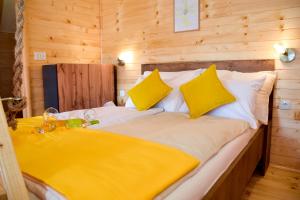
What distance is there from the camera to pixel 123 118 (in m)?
2.05

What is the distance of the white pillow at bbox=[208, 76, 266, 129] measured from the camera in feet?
6.66

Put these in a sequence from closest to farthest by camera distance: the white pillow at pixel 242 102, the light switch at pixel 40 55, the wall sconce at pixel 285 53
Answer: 1. the white pillow at pixel 242 102
2. the wall sconce at pixel 285 53
3. the light switch at pixel 40 55

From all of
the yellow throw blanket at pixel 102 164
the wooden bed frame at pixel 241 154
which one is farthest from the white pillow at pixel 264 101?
the yellow throw blanket at pixel 102 164

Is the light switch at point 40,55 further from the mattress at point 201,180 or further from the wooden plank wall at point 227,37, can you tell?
the mattress at point 201,180

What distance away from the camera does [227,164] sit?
144cm

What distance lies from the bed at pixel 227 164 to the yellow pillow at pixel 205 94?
0.36 m

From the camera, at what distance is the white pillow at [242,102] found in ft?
6.66

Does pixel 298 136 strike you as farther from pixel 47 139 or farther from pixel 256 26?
pixel 47 139

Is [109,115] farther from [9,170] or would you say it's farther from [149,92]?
[9,170]

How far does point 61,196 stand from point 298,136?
238cm

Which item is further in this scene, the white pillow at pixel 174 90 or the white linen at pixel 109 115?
the white pillow at pixel 174 90

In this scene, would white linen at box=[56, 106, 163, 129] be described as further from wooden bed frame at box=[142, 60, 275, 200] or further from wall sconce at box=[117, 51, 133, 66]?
wall sconce at box=[117, 51, 133, 66]

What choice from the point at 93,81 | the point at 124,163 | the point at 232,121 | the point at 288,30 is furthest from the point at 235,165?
the point at 93,81

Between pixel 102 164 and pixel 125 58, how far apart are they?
2.68 m
